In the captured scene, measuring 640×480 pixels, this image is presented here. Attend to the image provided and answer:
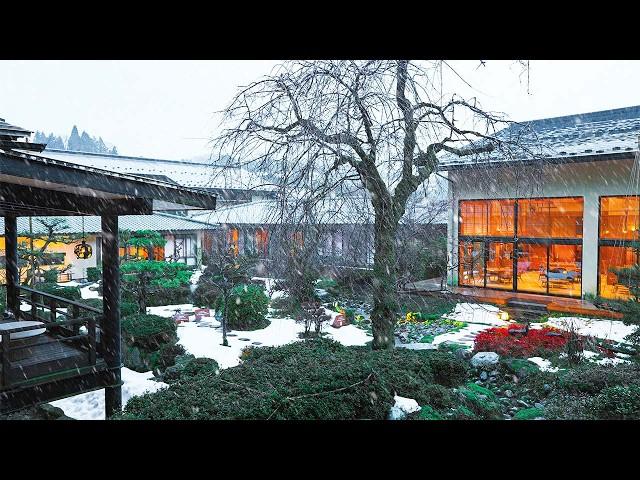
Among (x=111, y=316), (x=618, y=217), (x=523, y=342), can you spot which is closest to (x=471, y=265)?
(x=618, y=217)

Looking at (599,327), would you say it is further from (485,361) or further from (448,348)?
(485,361)

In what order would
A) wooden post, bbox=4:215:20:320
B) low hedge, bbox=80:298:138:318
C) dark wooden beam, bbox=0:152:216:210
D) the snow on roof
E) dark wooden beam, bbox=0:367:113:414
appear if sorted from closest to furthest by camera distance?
dark wooden beam, bbox=0:152:216:210, dark wooden beam, bbox=0:367:113:414, wooden post, bbox=4:215:20:320, low hedge, bbox=80:298:138:318, the snow on roof

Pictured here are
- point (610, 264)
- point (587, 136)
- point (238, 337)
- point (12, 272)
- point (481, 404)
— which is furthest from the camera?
point (587, 136)

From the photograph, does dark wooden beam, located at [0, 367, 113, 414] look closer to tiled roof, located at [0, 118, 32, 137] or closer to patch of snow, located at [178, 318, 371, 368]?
tiled roof, located at [0, 118, 32, 137]

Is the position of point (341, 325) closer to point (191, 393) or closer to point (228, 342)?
point (228, 342)

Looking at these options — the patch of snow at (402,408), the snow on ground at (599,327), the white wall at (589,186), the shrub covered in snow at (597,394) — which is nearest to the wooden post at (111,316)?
the patch of snow at (402,408)

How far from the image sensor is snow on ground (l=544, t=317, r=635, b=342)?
7.65m

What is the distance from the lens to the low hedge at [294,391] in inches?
118

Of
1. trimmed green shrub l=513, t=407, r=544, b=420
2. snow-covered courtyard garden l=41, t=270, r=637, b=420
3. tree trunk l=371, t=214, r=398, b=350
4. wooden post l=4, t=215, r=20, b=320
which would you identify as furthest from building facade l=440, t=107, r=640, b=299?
wooden post l=4, t=215, r=20, b=320

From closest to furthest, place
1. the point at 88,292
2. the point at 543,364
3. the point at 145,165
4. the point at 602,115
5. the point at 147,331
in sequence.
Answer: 1. the point at 543,364
2. the point at 147,331
3. the point at 602,115
4. the point at 88,292
5. the point at 145,165

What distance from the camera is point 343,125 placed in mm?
4133

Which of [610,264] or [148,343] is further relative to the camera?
[610,264]

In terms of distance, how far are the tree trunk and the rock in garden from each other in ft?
4.10

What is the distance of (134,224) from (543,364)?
524 inches
